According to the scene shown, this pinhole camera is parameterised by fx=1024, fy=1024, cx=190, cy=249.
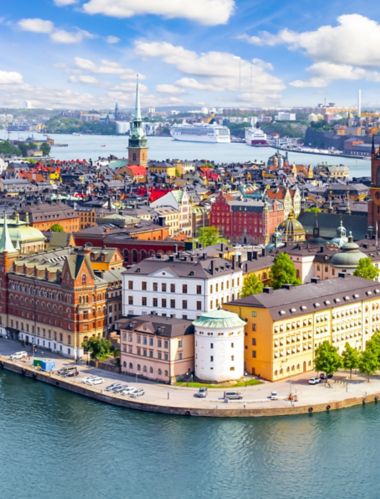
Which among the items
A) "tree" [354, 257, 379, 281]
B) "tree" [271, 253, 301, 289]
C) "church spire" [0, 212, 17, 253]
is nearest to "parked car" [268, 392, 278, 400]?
"tree" [271, 253, 301, 289]

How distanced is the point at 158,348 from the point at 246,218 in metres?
39.9

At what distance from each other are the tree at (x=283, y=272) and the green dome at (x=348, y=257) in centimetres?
215

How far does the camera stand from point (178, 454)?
32281mm

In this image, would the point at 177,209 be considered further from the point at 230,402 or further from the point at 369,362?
the point at 230,402

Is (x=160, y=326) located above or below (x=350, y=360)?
above

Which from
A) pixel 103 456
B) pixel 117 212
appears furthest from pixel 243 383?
pixel 117 212

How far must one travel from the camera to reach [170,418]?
35062mm

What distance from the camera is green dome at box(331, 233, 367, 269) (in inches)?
1960

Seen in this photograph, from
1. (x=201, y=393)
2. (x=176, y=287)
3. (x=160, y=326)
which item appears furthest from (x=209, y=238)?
(x=201, y=393)

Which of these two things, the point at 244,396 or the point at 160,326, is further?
the point at 160,326

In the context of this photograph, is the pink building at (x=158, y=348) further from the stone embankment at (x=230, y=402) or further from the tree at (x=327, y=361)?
the tree at (x=327, y=361)

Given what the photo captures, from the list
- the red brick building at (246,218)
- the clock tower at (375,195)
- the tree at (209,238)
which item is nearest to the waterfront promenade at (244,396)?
the clock tower at (375,195)

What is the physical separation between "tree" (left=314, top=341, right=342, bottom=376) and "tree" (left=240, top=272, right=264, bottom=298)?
278 inches

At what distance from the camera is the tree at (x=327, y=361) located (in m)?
38.0
